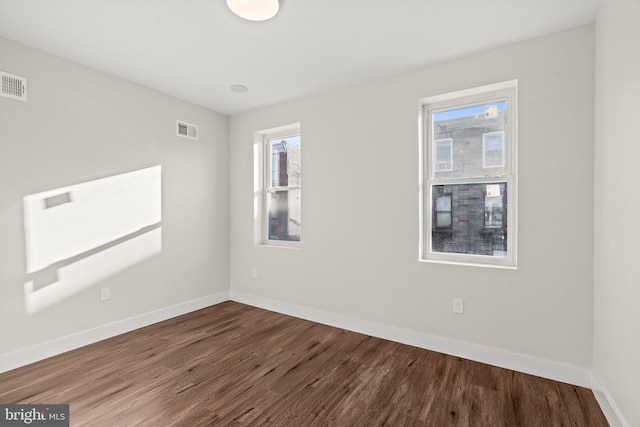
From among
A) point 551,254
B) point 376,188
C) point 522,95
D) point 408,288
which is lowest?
point 408,288

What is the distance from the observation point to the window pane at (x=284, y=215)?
403 centimetres

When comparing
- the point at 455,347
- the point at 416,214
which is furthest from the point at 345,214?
the point at 455,347

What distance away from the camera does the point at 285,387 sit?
2219 millimetres

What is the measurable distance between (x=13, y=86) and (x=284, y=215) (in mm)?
2842

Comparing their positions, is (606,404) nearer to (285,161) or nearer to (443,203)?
(443,203)

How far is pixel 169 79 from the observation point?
126 inches

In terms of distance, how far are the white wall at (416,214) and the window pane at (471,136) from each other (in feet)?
0.76

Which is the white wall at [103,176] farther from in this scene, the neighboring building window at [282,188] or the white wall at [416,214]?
the neighboring building window at [282,188]

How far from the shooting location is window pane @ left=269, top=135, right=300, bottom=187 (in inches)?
160

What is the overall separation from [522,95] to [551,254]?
1283 mm

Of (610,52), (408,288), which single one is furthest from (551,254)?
(610,52)

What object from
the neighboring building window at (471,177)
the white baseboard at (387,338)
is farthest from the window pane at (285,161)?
the neighboring building window at (471,177)

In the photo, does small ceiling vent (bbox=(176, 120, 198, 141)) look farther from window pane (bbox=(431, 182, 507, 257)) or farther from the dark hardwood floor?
window pane (bbox=(431, 182, 507, 257))

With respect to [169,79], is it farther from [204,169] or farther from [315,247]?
[315,247]
